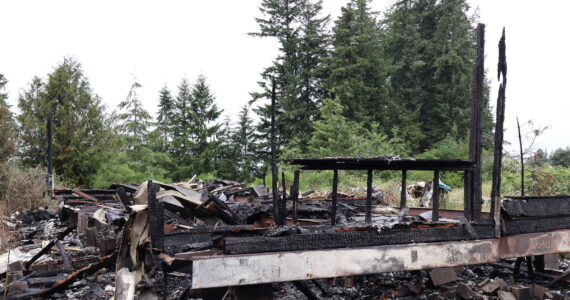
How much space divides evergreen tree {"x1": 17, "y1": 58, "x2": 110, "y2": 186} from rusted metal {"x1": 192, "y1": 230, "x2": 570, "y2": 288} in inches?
800

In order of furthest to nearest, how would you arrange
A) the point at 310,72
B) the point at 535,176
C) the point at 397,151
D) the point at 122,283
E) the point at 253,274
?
the point at 310,72 < the point at 397,151 < the point at 535,176 < the point at 122,283 < the point at 253,274

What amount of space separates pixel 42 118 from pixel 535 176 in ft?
73.5

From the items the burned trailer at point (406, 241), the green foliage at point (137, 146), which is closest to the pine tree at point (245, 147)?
the green foliage at point (137, 146)

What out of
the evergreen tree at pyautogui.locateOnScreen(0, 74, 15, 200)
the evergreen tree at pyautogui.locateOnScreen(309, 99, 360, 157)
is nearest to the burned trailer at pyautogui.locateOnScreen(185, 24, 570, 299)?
the evergreen tree at pyautogui.locateOnScreen(0, 74, 15, 200)

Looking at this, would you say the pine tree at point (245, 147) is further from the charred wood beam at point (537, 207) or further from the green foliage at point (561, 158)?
the charred wood beam at point (537, 207)

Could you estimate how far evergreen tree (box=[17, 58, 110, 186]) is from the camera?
21125 mm

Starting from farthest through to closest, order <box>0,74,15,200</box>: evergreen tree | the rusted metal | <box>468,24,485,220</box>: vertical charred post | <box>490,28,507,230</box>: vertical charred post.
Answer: <box>0,74,15,200</box>: evergreen tree < <box>468,24,485,220</box>: vertical charred post < <box>490,28,507,230</box>: vertical charred post < the rusted metal

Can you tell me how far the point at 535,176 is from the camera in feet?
39.4

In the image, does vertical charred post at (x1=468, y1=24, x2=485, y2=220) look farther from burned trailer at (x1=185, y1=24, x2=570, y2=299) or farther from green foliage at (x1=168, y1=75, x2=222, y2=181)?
green foliage at (x1=168, y1=75, x2=222, y2=181)

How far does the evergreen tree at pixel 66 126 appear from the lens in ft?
69.3

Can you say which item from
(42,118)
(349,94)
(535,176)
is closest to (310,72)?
(349,94)

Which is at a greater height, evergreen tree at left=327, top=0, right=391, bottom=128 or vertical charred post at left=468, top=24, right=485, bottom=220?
evergreen tree at left=327, top=0, right=391, bottom=128

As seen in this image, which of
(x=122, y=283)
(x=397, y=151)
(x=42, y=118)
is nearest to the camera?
(x=122, y=283)

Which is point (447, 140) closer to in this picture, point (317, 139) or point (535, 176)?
point (317, 139)
